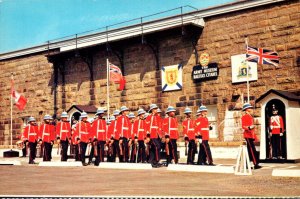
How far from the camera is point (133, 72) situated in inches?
843

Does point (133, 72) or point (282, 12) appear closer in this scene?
point (282, 12)

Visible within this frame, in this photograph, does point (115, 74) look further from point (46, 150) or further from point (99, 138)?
point (99, 138)

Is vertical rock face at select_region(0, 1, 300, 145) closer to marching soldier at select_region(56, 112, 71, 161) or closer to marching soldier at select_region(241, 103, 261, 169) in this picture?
marching soldier at select_region(241, 103, 261, 169)

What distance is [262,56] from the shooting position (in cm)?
1566

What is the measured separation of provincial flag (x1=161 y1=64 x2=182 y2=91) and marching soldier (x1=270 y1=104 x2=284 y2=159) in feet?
19.0

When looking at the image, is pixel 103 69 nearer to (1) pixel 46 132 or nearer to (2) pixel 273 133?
(1) pixel 46 132

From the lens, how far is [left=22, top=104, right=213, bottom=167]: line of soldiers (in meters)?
13.4

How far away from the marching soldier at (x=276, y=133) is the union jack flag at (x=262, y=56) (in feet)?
6.46

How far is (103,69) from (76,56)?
1.91 meters

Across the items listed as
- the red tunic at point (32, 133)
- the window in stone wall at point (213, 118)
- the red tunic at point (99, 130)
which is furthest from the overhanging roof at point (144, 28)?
the red tunic at point (32, 133)

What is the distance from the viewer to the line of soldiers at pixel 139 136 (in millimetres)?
12906

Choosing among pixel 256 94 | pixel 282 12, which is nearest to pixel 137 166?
pixel 256 94

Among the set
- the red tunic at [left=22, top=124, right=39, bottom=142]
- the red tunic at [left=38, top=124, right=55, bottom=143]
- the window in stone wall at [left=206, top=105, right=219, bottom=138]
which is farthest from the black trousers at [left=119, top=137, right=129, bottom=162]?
the window in stone wall at [left=206, top=105, right=219, bottom=138]

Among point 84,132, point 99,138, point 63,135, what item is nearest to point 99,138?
point 99,138
